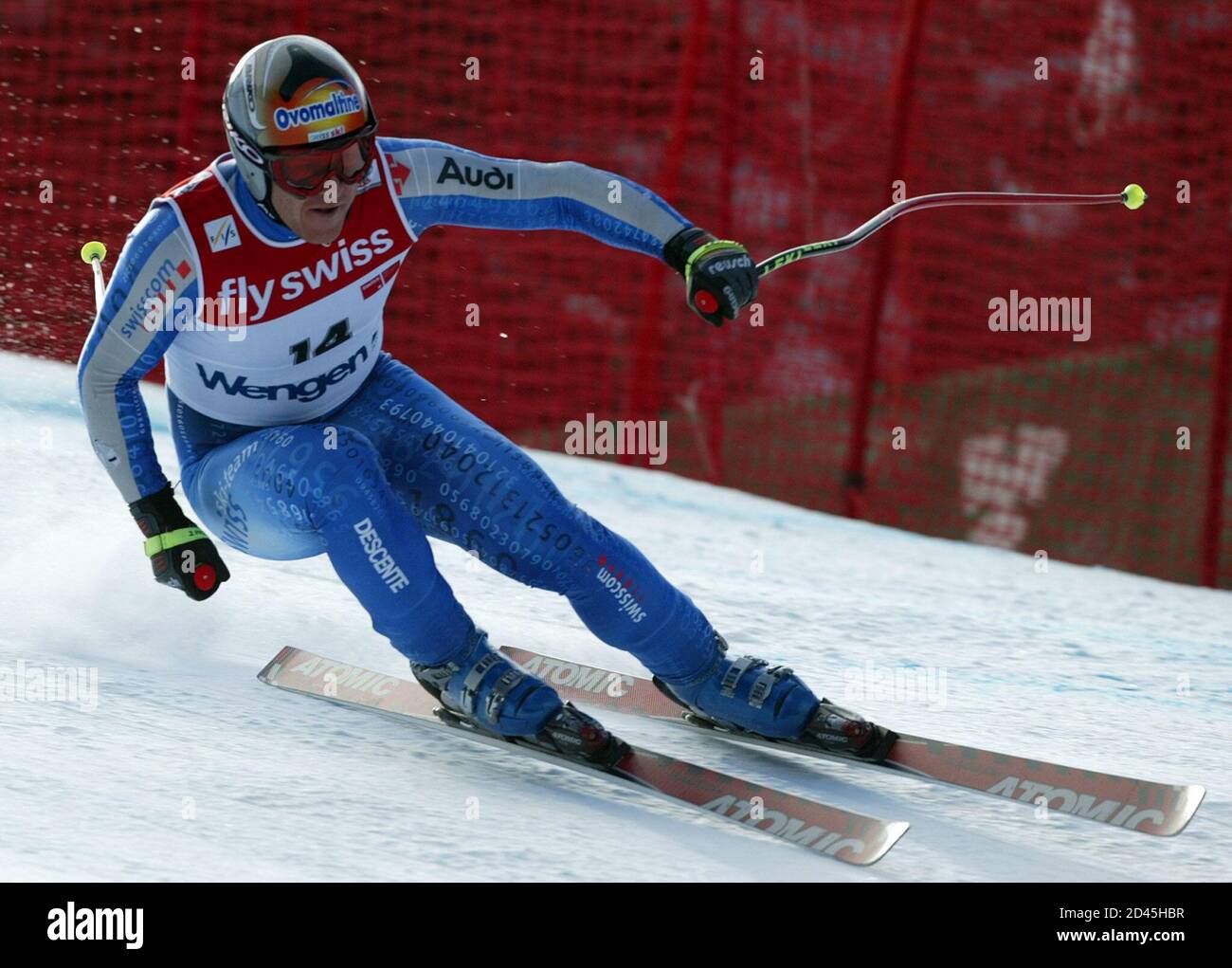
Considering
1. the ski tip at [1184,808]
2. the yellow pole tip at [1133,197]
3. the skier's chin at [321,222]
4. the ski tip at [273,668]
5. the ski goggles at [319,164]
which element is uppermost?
the ski goggles at [319,164]

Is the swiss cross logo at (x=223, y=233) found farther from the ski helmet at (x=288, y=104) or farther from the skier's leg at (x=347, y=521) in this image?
the skier's leg at (x=347, y=521)

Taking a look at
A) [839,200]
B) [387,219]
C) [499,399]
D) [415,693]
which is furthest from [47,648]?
[839,200]

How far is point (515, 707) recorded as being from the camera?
299cm

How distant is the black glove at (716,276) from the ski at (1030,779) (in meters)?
0.85

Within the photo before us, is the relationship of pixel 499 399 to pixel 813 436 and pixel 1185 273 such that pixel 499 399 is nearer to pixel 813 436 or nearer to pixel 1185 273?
pixel 813 436

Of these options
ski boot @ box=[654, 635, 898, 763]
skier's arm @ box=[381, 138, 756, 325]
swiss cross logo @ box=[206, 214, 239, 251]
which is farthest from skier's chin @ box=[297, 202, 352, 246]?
ski boot @ box=[654, 635, 898, 763]

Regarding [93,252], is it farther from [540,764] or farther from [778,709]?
[778,709]

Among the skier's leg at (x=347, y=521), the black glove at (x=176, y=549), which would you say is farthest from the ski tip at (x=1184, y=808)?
the black glove at (x=176, y=549)

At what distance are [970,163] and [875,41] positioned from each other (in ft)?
2.21

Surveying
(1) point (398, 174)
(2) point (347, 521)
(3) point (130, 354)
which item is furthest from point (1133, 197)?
(3) point (130, 354)

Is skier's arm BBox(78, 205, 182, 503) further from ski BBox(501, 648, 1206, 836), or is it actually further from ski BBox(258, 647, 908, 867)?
ski BBox(501, 648, 1206, 836)

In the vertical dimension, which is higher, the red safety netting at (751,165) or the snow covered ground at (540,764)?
the red safety netting at (751,165)

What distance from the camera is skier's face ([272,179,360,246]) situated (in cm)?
285

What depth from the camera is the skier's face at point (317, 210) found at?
2.85m
